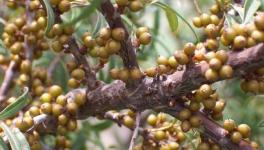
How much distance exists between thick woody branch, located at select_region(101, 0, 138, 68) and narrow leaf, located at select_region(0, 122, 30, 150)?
14.1 inches

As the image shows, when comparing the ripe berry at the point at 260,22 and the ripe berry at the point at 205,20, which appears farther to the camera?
the ripe berry at the point at 205,20

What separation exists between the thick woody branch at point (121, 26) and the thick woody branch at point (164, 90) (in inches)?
3.0

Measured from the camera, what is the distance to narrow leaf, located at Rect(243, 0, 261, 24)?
153 cm

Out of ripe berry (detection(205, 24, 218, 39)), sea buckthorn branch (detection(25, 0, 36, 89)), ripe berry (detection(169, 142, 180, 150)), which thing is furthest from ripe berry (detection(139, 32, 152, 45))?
sea buckthorn branch (detection(25, 0, 36, 89))

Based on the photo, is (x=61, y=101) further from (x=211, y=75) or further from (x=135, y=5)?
(x=211, y=75)

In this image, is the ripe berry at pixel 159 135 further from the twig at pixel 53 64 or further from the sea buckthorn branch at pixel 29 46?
the twig at pixel 53 64

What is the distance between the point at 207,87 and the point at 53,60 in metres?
1.40

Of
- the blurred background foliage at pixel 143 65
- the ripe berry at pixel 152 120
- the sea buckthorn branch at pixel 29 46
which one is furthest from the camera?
the blurred background foliage at pixel 143 65

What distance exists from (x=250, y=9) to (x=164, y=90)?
331mm

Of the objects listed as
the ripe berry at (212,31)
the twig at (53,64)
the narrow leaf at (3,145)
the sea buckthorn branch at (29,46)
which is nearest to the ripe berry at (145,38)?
the ripe berry at (212,31)

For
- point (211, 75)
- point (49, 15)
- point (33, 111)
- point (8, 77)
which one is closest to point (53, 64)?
point (8, 77)

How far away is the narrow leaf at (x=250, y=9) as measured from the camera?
60.4 inches

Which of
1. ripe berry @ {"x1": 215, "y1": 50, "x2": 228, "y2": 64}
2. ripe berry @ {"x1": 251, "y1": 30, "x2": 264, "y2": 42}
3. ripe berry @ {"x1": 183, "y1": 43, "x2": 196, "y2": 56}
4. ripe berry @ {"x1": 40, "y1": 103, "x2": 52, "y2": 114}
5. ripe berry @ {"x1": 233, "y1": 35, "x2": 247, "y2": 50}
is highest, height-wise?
ripe berry @ {"x1": 251, "y1": 30, "x2": 264, "y2": 42}

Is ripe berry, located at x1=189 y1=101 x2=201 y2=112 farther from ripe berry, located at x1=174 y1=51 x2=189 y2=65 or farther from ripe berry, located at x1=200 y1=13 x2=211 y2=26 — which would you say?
ripe berry, located at x1=200 y1=13 x2=211 y2=26
